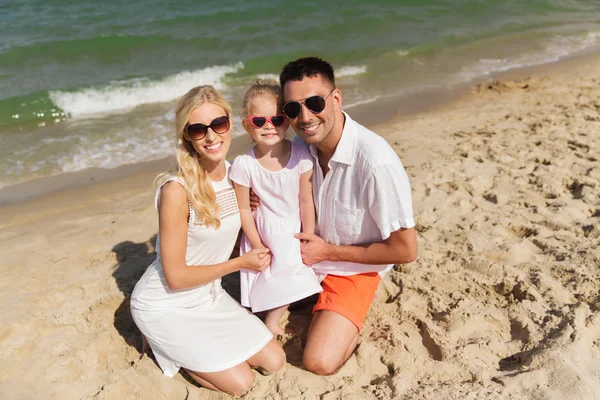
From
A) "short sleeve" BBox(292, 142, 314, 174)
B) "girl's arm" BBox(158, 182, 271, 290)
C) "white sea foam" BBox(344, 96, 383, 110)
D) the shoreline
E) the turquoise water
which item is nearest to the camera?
"girl's arm" BBox(158, 182, 271, 290)

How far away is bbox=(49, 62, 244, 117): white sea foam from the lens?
884 cm

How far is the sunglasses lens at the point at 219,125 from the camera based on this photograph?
3.04 meters

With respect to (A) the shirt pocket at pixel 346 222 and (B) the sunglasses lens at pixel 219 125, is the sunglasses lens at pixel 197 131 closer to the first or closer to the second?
(B) the sunglasses lens at pixel 219 125

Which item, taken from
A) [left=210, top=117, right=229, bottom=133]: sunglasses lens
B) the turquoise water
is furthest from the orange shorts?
the turquoise water

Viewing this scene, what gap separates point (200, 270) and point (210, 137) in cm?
85

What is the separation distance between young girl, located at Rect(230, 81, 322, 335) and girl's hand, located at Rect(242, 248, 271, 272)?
0.04m

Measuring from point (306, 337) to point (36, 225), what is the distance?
337 cm

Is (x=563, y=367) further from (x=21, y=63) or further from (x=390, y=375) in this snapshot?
(x=21, y=63)

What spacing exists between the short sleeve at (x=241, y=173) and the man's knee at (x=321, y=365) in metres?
1.20

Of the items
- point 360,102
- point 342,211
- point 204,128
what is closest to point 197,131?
point 204,128

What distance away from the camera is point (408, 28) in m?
13.3

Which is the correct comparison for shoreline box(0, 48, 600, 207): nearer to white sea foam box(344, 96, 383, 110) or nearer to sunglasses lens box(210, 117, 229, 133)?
white sea foam box(344, 96, 383, 110)

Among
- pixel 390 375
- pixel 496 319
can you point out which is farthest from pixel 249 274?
pixel 496 319

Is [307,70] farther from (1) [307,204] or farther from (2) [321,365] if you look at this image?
(2) [321,365]
